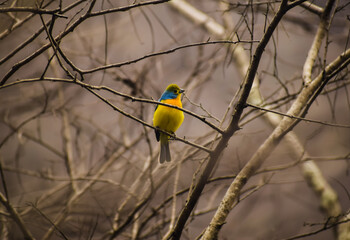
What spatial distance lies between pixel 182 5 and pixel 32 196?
4256 millimetres

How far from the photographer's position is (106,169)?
12.6 feet

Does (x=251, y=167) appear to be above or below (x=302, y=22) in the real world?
below

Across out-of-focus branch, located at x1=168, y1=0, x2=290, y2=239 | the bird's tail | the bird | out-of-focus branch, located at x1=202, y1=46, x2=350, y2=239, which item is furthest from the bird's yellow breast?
out-of-focus branch, located at x1=168, y1=0, x2=290, y2=239

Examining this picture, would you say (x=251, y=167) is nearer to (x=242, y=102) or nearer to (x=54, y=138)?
(x=242, y=102)

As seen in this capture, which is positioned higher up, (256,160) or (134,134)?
(134,134)

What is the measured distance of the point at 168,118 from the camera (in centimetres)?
356

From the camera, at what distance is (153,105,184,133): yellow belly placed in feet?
11.6

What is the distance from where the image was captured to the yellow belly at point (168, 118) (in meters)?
3.54

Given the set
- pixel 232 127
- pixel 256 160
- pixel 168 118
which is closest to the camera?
pixel 232 127

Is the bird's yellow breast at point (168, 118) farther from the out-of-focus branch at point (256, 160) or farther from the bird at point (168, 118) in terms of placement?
the out-of-focus branch at point (256, 160)

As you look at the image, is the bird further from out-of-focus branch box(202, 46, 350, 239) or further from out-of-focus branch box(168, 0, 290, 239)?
out-of-focus branch box(168, 0, 290, 239)

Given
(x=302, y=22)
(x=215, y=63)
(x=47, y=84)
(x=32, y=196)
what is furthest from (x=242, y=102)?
(x=47, y=84)

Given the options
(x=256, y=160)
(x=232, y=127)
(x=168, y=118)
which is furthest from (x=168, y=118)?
(x=232, y=127)

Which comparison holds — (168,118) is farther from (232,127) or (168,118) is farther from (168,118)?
(232,127)
